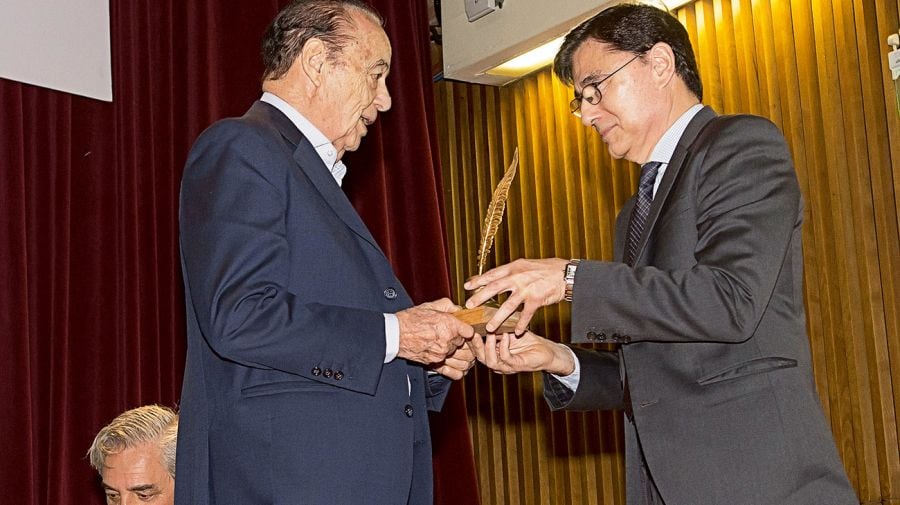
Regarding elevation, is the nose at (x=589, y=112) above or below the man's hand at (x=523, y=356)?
above

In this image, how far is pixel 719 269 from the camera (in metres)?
2.24

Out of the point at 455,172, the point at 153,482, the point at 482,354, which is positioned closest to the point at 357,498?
the point at 482,354

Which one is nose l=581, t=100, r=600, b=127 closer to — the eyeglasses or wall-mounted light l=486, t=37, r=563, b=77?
the eyeglasses

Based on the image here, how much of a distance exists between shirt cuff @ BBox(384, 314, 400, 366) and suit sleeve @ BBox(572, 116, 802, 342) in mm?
359

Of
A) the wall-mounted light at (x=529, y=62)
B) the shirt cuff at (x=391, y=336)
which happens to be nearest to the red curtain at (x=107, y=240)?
the wall-mounted light at (x=529, y=62)

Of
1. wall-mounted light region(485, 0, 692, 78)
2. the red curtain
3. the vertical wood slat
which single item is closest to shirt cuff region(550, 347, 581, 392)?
the vertical wood slat

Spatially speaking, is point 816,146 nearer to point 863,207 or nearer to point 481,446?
point 863,207

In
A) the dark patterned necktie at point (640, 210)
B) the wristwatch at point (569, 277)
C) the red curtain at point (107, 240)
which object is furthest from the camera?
the red curtain at point (107, 240)

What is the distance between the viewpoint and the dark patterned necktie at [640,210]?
2.57 meters

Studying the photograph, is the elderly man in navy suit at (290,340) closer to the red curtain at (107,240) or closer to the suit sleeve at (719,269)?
the suit sleeve at (719,269)

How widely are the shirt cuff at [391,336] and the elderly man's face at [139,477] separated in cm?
136

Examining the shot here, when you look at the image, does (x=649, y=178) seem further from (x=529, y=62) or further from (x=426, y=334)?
(x=529, y=62)

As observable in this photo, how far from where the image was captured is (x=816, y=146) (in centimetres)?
408

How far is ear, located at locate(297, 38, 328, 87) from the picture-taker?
8.66ft
